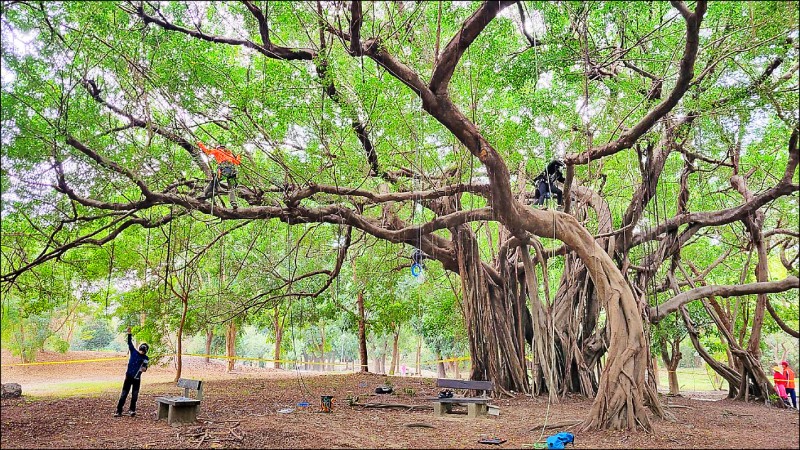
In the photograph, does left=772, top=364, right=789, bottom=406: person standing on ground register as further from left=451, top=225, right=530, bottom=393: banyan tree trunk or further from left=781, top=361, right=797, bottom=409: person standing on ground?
left=451, top=225, right=530, bottom=393: banyan tree trunk

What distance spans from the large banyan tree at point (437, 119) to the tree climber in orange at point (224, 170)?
201 millimetres

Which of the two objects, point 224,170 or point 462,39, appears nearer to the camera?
point 462,39

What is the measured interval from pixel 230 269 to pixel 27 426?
632cm

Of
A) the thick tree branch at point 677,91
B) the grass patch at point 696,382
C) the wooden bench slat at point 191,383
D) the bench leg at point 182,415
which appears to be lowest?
the grass patch at point 696,382

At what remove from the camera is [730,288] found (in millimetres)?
7504

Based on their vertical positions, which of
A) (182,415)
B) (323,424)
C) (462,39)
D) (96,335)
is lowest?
(323,424)

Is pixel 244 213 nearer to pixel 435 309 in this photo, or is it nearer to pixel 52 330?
pixel 52 330

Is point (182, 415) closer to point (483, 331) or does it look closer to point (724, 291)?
point (483, 331)

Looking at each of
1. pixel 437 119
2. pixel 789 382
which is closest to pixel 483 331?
pixel 437 119

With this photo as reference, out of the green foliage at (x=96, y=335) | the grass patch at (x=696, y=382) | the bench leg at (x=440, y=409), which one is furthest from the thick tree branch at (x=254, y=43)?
the grass patch at (x=696, y=382)

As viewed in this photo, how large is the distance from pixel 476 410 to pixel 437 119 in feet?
12.2

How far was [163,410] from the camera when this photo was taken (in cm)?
596

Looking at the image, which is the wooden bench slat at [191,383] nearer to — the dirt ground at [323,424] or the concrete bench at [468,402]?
the dirt ground at [323,424]

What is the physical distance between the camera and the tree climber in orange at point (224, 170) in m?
5.95
